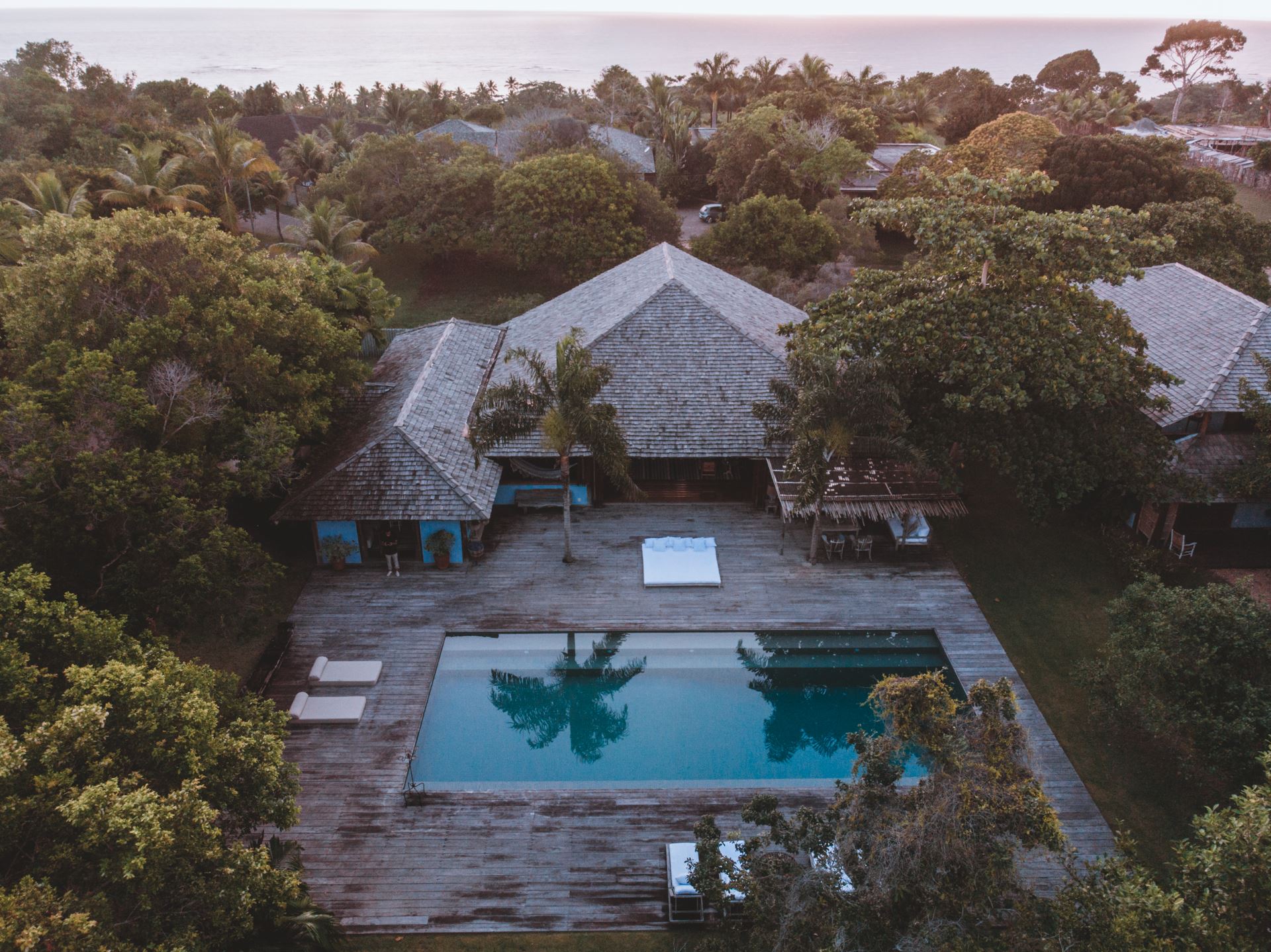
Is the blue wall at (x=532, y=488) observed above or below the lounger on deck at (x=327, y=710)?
above

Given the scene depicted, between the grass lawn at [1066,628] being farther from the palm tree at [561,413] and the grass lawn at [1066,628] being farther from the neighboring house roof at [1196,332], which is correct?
the palm tree at [561,413]

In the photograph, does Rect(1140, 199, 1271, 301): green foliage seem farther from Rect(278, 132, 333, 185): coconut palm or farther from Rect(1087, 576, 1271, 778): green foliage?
Rect(278, 132, 333, 185): coconut palm

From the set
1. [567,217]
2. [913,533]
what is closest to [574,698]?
[913,533]

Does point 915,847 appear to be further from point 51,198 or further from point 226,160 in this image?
point 226,160

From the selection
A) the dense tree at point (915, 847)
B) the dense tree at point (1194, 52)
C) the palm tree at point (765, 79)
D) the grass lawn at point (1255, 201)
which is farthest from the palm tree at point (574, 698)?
the dense tree at point (1194, 52)

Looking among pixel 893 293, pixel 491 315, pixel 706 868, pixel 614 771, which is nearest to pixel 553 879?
pixel 614 771

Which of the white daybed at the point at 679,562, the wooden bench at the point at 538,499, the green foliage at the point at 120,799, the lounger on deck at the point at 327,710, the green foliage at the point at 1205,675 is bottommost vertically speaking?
the lounger on deck at the point at 327,710
